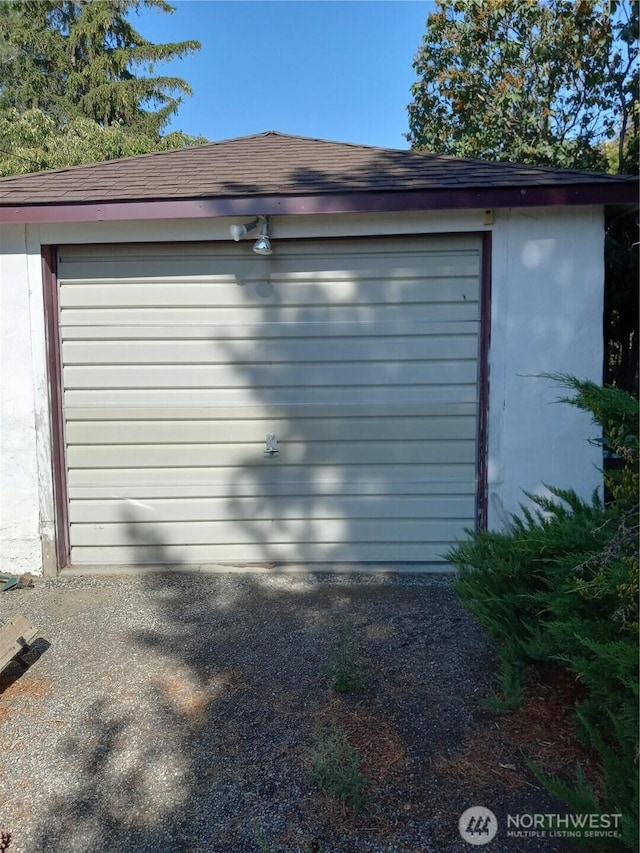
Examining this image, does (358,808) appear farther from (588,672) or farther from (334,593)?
(334,593)

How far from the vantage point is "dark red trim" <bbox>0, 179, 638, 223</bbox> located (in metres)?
4.62

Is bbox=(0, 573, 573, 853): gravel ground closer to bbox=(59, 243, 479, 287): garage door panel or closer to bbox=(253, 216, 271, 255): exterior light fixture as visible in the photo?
bbox=(59, 243, 479, 287): garage door panel

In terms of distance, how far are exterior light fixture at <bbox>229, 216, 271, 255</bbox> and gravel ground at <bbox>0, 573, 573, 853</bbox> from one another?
8.69ft

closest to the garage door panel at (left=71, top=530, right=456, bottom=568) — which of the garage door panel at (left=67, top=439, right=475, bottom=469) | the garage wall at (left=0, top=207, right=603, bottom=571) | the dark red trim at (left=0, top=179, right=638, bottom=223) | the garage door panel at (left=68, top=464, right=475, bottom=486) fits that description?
the garage door panel at (left=68, top=464, right=475, bottom=486)

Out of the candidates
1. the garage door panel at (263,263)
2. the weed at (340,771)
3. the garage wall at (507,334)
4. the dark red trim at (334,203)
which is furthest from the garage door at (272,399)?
the weed at (340,771)

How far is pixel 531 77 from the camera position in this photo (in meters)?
9.12

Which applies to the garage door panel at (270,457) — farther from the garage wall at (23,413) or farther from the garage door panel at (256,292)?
the garage door panel at (256,292)

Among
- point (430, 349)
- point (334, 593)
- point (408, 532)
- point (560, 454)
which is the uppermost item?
point (430, 349)

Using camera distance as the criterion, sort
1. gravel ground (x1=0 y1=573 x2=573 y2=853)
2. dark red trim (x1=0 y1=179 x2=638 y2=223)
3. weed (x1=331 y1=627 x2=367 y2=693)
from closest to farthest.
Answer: gravel ground (x1=0 y1=573 x2=573 y2=853), weed (x1=331 y1=627 x2=367 y2=693), dark red trim (x1=0 y1=179 x2=638 y2=223)

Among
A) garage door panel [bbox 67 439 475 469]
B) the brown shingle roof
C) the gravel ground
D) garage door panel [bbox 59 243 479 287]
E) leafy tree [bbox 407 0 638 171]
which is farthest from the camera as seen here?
leafy tree [bbox 407 0 638 171]

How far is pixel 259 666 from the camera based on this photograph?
3666 mm

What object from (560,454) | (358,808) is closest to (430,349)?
(560,454)

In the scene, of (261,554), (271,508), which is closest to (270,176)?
(271,508)

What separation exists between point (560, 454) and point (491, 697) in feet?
7.84
